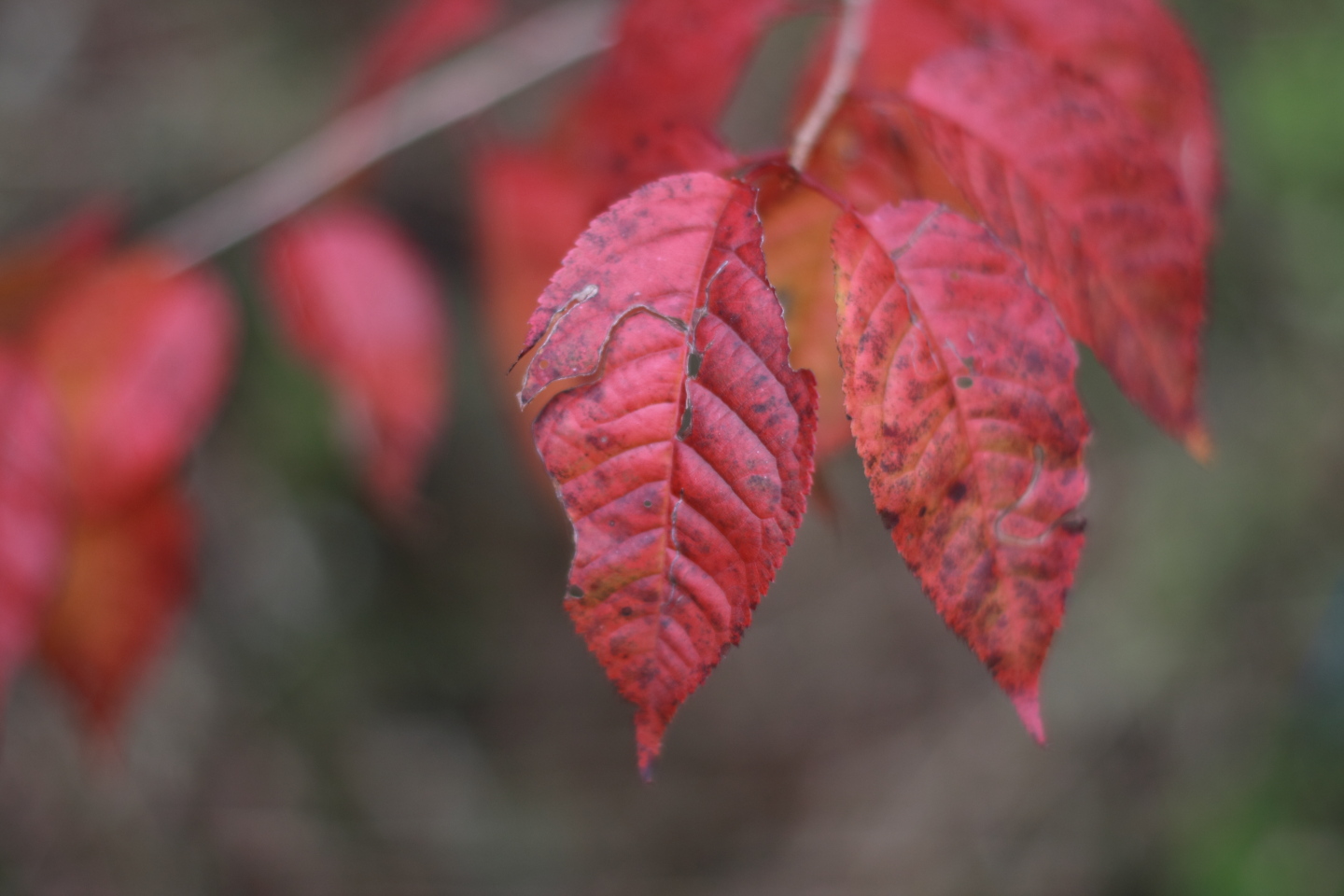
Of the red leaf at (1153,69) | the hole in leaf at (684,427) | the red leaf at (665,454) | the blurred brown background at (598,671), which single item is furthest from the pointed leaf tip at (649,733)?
the blurred brown background at (598,671)

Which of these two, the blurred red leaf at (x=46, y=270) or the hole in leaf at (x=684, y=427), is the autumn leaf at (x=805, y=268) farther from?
the blurred red leaf at (x=46, y=270)

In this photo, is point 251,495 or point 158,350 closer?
Result: point 158,350

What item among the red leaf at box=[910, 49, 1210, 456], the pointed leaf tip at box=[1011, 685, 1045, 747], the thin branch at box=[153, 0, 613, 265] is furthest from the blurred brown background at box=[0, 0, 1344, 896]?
the pointed leaf tip at box=[1011, 685, 1045, 747]

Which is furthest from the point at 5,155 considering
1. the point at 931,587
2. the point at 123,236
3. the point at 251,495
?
the point at 931,587

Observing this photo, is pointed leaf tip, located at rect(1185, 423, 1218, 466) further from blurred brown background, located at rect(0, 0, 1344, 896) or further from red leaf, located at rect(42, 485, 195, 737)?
blurred brown background, located at rect(0, 0, 1344, 896)

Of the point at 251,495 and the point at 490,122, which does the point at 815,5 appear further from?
the point at 251,495

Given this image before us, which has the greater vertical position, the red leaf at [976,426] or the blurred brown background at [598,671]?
the red leaf at [976,426]
